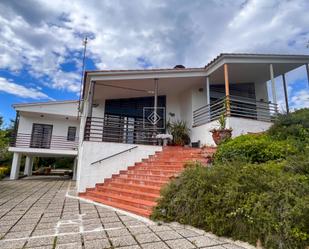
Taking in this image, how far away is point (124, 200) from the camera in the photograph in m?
5.66

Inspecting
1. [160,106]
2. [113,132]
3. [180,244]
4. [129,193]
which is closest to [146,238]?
[180,244]

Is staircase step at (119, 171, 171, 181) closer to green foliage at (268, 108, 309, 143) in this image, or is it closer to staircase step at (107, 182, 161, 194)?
staircase step at (107, 182, 161, 194)

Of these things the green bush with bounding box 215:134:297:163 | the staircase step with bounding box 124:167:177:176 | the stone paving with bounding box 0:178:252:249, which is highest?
the green bush with bounding box 215:134:297:163

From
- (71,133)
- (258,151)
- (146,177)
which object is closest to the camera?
(258,151)

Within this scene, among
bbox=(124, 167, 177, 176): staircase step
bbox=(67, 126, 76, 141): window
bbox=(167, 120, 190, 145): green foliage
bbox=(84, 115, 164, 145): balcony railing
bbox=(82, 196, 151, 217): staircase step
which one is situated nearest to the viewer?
bbox=(82, 196, 151, 217): staircase step

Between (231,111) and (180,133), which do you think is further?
(180,133)

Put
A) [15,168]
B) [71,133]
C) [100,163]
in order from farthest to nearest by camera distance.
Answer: [71,133] → [15,168] → [100,163]

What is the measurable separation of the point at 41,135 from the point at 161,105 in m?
10.8

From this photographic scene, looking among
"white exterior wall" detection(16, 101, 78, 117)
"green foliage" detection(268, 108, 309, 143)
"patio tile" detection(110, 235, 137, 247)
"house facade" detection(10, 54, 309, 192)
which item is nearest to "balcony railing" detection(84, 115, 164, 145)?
"house facade" detection(10, 54, 309, 192)

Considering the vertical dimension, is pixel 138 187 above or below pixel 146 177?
below

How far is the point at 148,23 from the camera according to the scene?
30.9 feet

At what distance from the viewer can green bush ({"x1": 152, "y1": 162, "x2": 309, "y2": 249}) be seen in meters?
2.70

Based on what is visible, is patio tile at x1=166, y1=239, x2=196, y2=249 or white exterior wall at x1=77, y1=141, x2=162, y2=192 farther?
white exterior wall at x1=77, y1=141, x2=162, y2=192

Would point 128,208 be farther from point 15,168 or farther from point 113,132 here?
point 15,168
